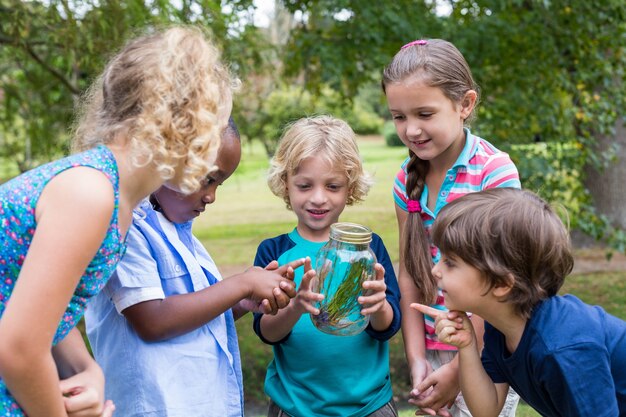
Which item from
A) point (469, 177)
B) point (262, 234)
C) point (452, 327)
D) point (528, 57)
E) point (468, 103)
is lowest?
point (262, 234)

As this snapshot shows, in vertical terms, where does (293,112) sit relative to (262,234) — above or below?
above

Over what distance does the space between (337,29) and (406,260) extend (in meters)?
4.92

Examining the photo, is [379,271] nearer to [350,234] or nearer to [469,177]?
[350,234]

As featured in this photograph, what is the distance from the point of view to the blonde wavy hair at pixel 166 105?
1951 millimetres

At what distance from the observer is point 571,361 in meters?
2.19

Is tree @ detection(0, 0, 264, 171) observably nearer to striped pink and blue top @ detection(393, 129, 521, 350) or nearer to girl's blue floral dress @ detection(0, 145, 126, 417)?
striped pink and blue top @ detection(393, 129, 521, 350)

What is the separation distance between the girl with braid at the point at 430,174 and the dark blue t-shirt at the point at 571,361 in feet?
1.56

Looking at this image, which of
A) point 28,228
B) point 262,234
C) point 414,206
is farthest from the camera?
point 262,234

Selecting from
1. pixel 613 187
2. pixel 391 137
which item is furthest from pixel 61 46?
pixel 391 137

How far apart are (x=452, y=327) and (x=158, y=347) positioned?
955 mm

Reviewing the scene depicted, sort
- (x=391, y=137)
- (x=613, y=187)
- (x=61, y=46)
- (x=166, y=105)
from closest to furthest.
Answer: (x=166, y=105) → (x=61, y=46) → (x=613, y=187) → (x=391, y=137)

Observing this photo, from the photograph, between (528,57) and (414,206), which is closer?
(414,206)

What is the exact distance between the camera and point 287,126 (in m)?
3.24

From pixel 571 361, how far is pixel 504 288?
0.97ft
